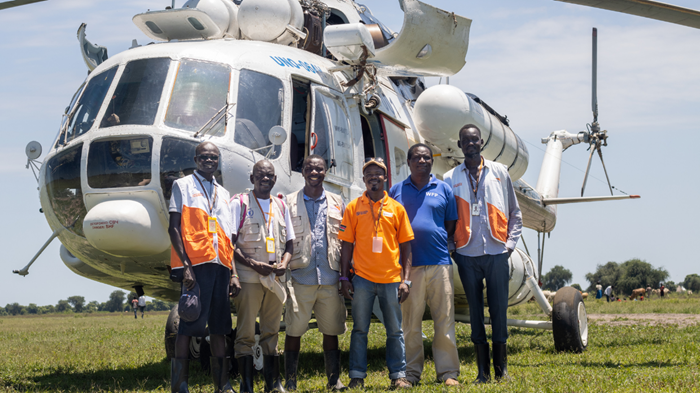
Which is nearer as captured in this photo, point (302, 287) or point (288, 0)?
point (302, 287)

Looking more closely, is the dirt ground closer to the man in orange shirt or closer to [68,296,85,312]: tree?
the man in orange shirt

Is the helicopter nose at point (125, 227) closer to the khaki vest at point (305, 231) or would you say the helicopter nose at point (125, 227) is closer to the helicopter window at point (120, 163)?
the helicopter window at point (120, 163)

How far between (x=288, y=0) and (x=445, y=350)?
4.22 m

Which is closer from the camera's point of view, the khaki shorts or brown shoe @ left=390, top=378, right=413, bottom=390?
brown shoe @ left=390, top=378, right=413, bottom=390

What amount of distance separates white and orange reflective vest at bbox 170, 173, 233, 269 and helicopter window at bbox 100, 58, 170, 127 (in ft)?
4.15

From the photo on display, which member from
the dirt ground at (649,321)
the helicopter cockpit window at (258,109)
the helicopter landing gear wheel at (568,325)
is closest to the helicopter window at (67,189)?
the helicopter cockpit window at (258,109)

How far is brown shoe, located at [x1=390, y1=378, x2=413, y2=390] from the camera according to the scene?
16.9ft

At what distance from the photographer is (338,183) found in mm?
6805

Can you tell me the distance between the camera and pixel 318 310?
5.43 m

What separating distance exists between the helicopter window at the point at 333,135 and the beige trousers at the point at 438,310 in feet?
5.67

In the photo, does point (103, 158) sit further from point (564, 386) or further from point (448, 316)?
point (564, 386)

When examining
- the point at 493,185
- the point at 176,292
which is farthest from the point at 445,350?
the point at 176,292

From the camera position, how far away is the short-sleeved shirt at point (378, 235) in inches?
206

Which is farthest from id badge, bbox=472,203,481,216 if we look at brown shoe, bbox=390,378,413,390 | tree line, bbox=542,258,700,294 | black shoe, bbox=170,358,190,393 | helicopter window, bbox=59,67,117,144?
tree line, bbox=542,258,700,294
